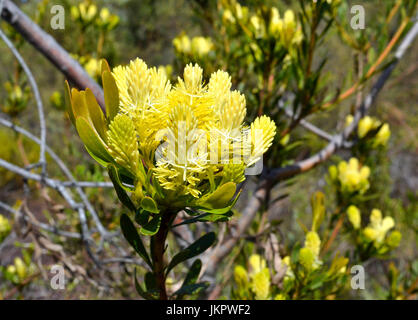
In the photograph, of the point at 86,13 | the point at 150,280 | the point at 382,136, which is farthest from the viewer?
the point at 86,13

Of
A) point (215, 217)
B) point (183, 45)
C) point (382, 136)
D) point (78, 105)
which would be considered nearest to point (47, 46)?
point (183, 45)

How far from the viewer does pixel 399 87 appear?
4.15 m

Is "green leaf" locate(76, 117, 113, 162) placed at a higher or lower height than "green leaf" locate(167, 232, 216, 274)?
higher

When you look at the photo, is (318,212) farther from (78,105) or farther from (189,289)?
(78,105)

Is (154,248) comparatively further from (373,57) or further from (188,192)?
(373,57)

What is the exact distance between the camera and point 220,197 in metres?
0.33

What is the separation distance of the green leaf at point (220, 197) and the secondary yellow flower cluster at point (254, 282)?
16.6 inches

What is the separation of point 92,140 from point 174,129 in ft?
0.28

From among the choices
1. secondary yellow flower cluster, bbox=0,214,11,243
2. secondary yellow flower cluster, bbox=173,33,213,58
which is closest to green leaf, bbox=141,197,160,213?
secondary yellow flower cluster, bbox=173,33,213,58

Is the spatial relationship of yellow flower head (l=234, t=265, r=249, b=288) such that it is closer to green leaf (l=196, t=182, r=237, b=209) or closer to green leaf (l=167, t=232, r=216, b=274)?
green leaf (l=167, t=232, r=216, b=274)

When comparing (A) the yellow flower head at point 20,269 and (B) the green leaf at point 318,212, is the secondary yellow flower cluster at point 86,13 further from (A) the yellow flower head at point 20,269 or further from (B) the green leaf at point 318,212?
(B) the green leaf at point 318,212

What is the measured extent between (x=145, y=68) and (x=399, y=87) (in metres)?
4.57

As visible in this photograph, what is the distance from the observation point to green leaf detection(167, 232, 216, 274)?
45 cm
